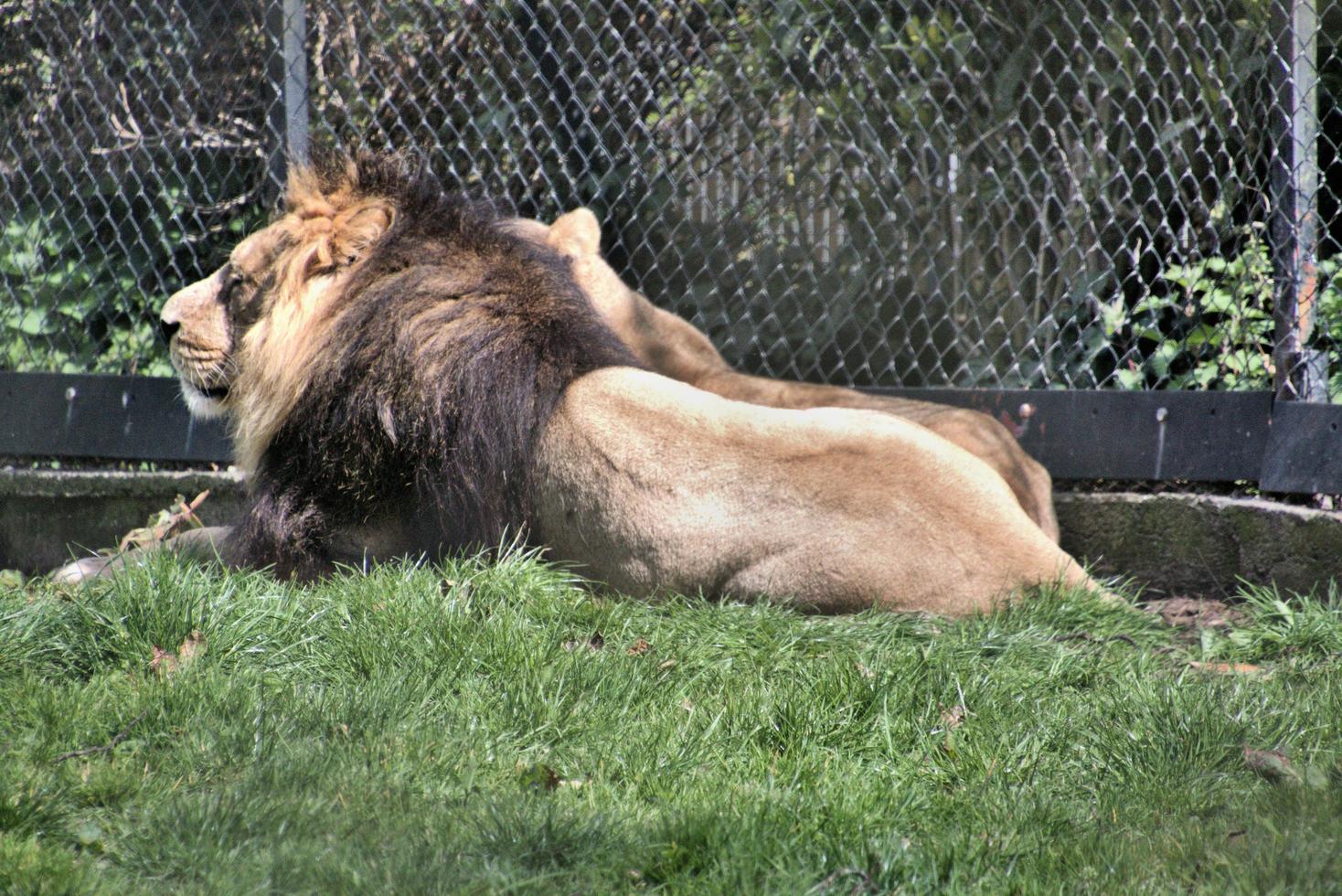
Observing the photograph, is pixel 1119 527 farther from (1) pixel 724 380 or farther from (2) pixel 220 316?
(2) pixel 220 316

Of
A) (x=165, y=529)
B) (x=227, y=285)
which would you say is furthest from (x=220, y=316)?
(x=165, y=529)

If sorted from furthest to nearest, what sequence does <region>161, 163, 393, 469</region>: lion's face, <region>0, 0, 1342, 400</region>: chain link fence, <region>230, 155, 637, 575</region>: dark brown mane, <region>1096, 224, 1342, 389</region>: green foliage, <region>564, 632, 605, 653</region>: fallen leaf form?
<region>0, 0, 1342, 400</region>: chain link fence
<region>1096, 224, 1342, 389</region>: green foliage
<region>161, 163, 393, 469</region>: lion's face
<region>230, 155, 637, 575</region>: dark brown mane
<region>564, 632, 605, 653</region>: fallen leaf

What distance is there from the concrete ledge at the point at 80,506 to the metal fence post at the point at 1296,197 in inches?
174

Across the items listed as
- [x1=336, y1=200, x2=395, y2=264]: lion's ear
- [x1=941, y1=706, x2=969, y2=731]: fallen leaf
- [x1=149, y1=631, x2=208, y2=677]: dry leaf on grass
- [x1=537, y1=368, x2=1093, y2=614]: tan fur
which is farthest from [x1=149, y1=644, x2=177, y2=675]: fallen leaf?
[x1=941, y1=706, x2=969, y2=731]: fallen leaf

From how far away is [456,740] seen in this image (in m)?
2.70

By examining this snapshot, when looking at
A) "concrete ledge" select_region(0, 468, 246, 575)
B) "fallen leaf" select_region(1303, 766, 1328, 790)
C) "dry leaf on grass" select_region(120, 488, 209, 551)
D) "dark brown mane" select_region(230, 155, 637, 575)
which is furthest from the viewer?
"concrete ledge" select_region(0, 468, 246, 575)

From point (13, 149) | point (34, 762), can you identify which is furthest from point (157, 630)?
point (13, 149)

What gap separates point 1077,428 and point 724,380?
1.46m

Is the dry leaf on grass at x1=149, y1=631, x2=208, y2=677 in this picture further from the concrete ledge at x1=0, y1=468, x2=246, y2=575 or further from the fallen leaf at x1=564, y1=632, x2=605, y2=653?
the concrete ledge at x1=0, y1=468, x2=246, y2=575

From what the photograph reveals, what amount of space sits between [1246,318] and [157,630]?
4224 millimetres

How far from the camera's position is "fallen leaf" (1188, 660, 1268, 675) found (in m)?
3.40

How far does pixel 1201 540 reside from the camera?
16.2ft

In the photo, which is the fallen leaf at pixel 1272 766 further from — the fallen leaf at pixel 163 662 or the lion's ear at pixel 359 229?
the lion's ear at pixel 359 229

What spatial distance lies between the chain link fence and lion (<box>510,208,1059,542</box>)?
1.50 feet
